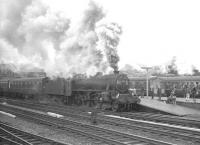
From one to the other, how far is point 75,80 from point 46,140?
12838 millimetres

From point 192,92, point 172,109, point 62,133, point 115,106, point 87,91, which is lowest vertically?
point 62,133

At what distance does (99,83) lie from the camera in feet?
61.6

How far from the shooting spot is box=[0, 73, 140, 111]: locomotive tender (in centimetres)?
1762

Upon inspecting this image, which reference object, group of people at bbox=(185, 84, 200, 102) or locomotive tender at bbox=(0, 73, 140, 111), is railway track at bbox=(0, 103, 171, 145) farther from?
group of people at bbox=(185, 84, 200, 102)

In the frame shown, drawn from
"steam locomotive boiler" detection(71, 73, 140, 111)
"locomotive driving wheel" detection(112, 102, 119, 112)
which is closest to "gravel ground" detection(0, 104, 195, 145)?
"locomotive driving wheel" detection(112, 102, 119, 112)

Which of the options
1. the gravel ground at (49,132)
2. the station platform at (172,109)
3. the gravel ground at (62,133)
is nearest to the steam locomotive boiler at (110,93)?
the station platform at (172,109)

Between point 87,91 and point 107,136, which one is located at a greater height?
point 87,91

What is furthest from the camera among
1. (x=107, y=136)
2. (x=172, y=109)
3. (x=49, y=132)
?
(x=172, y=109)

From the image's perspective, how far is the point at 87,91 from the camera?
1966 cm

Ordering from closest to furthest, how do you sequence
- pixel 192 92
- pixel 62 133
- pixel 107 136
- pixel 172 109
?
pixel 107 136 < pixel 62 133 < pixel 172 109 < pixel 192 92

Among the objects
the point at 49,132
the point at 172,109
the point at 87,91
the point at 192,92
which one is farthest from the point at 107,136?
the point at 192,92

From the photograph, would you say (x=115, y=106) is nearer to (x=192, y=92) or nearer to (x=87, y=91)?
(x=87, y=91)

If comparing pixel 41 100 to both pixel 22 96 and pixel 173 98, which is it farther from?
pixel 173 98

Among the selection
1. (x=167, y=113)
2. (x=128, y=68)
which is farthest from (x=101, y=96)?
(x=128, y=68)
